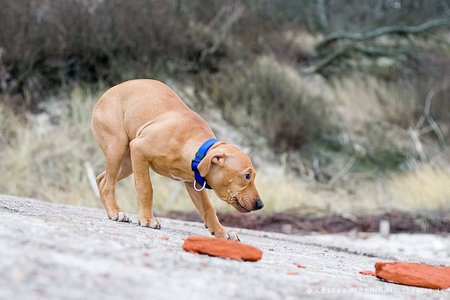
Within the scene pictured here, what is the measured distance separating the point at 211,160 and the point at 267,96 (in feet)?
44.1

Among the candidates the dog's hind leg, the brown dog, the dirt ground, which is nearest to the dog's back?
the brown dog

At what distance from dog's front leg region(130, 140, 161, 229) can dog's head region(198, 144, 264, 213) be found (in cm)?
57

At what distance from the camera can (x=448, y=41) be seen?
2345cm

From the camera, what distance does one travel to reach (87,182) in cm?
1335

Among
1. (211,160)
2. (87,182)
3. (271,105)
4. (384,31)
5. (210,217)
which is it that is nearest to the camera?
(211,160)

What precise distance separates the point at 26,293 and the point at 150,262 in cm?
89

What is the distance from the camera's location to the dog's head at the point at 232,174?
544cm

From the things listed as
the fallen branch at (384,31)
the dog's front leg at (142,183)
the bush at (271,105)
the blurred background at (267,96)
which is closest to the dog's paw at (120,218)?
the dog's front leg at (142,183)

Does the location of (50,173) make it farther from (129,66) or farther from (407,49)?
(407,49)

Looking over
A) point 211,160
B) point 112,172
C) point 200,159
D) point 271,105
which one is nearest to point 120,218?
point 112,172

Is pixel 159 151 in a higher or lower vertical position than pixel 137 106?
lower

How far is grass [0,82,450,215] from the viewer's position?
1292cm

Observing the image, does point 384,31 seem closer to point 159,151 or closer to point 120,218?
point 120,218

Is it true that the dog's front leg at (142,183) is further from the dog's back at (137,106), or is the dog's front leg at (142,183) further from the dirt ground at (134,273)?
the dirt ground at (134,273)
